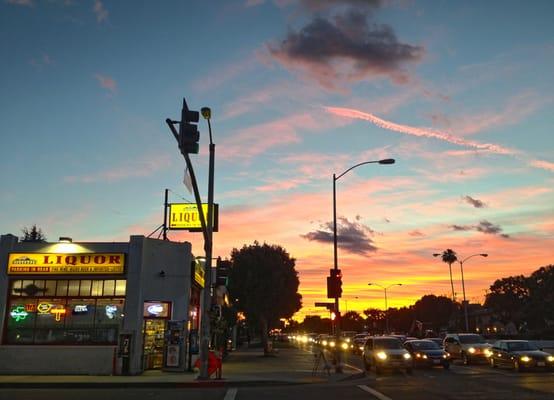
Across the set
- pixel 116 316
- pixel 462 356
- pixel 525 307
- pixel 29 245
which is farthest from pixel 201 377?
pixel 525 307

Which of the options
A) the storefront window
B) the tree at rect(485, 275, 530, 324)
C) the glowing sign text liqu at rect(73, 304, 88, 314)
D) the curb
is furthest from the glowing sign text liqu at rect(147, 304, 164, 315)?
the tree at rect(485, 275, 530, 324)

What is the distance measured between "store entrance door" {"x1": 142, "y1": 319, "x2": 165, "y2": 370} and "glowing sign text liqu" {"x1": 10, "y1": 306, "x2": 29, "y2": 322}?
17.0ft

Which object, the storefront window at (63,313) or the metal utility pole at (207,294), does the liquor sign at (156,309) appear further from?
the metal utility pole at (207,294)

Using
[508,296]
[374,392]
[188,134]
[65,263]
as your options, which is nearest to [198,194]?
[188,134]

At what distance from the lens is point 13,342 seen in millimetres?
22672

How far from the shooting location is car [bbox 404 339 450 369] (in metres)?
27.3

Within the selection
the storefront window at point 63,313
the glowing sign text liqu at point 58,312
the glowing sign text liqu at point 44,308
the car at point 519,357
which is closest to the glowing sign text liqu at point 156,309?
the storefront window at point 63,313

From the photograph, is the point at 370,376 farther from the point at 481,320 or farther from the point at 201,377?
the point at 481,320

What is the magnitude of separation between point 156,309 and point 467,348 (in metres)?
18.1

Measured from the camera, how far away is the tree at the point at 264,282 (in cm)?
4228

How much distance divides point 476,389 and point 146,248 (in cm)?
1446

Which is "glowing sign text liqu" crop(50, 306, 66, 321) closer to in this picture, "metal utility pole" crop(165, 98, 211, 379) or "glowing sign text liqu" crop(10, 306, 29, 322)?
"glowing sign text liqu" crop(10, 306, 29, 322)

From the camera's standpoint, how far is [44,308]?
75.8ft

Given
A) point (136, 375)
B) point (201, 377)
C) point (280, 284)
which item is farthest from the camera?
point (280, 284)
